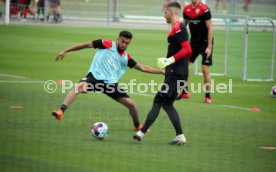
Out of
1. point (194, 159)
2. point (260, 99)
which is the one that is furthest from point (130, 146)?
point (260, 99)

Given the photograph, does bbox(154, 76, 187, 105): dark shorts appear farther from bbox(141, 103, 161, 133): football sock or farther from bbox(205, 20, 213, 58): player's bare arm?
bbox(205, 20, 213, 58): player's bare arm

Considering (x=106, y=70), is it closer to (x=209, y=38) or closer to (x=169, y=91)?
(x=169, y=91)

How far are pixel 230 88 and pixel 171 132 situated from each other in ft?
23.6

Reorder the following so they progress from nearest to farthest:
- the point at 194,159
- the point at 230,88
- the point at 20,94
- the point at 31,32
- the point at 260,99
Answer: the point at 194,159
the point at 20,94
the point at 260,99
the point at 230,88
the point at 31,32

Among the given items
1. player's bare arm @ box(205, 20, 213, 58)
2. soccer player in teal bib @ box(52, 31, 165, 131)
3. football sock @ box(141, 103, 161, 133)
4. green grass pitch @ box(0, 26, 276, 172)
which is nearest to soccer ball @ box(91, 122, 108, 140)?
green grass pitch @ box(0, 26, 276, 172)

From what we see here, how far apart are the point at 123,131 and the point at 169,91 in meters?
1.59

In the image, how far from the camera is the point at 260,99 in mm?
19203

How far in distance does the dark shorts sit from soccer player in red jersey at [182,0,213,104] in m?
5.09

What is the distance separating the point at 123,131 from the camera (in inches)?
553

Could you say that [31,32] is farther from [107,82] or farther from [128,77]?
[107,82]

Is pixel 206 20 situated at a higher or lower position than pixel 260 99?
higher

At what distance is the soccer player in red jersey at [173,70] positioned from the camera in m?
12.9

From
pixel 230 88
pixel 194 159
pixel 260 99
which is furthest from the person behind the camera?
pixel 230 88

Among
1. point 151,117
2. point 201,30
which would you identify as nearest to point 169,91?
point 151,117
